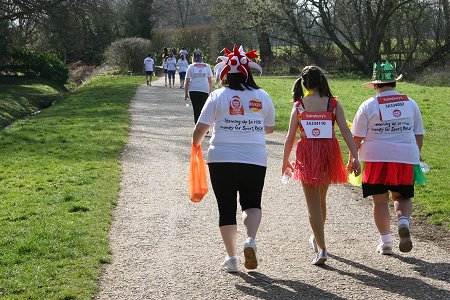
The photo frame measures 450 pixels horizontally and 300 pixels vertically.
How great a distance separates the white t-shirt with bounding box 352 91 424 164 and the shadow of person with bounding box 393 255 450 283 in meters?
0.84

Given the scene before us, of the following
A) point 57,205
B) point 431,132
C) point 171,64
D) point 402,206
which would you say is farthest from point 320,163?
point 171,64

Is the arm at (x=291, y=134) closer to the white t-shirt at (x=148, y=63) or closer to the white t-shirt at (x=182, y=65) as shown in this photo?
the white t-shirt at (x=182, y=65)

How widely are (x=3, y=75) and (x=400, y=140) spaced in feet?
114

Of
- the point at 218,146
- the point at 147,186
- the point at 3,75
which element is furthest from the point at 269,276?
the point at 3,75

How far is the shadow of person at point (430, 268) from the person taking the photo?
5.70m

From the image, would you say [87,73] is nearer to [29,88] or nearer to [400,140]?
[29,88]

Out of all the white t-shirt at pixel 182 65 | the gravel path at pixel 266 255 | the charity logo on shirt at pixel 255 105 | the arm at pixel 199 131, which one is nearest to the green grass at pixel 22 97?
the white t-shirt at pixel 182 65

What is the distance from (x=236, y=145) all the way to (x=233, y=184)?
313 mm

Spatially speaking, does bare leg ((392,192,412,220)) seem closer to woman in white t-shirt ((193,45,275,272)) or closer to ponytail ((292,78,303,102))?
ponytail ((292,78,303,102))

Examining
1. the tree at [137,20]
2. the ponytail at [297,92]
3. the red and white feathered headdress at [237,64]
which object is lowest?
the ponytail at [297,92]

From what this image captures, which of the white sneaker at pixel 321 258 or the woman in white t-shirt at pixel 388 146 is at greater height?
the woman in white t-shirt at pixel 388 146

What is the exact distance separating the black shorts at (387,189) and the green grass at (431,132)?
1.22 meters

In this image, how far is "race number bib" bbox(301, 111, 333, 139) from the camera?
6.02 metres

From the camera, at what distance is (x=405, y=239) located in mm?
5984
